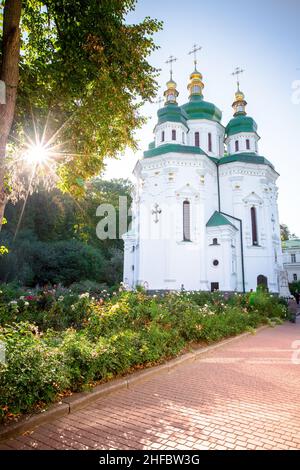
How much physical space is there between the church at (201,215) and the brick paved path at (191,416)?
17.8m

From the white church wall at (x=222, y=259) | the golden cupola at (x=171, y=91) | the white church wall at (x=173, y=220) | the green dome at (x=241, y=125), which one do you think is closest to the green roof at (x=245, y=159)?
the white church wall at (x=173, y=220)

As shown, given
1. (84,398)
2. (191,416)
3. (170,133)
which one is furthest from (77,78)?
(170,133)

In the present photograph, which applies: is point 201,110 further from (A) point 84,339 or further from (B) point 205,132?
(A) point 84,339

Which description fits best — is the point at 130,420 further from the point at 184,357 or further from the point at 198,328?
the point at 198,328

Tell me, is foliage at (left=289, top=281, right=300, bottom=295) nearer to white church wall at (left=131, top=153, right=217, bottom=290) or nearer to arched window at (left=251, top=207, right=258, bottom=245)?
arched window at (left=251, top=207, right=258, bottom=245)


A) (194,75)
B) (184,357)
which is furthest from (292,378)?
(194,75)

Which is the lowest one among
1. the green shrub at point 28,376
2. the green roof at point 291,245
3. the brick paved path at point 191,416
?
the brick paved path at point 191,416

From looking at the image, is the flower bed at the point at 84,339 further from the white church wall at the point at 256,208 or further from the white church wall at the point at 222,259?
the white church wall at the point at 256,208

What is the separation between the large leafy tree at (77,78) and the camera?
243 inches

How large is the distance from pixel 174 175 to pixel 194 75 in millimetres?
15314

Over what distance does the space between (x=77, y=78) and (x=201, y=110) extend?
28373 millimetres

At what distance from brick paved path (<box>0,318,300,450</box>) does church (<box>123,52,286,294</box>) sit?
1781cm

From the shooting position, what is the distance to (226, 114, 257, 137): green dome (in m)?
31.7
